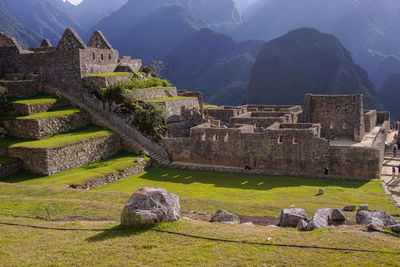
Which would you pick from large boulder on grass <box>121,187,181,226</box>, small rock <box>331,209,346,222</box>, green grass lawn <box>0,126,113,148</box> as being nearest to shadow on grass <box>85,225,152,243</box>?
large boulder on grass <box>121,187,181,226</box>

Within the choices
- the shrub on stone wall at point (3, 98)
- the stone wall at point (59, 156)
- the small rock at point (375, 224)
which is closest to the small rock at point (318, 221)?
the small rock at point (375, 224)

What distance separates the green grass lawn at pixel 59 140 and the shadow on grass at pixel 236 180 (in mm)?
5517

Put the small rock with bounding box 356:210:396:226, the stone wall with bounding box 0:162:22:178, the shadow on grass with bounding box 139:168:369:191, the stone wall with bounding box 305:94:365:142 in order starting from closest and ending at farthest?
the small rock with bounding box 356:210:396:226 < the shadow on grass with bounding box 139:168:369:191 < the stone wall with bounding box 0:162:22:178 < the stone wall with bounding box 305:94:365:142

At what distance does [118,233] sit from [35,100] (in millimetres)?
25038

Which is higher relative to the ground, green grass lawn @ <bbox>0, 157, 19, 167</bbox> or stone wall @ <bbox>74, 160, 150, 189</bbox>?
green grass lawn @ <bbox>0, 157, 19, 167</bbox>

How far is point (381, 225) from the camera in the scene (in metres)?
11.5

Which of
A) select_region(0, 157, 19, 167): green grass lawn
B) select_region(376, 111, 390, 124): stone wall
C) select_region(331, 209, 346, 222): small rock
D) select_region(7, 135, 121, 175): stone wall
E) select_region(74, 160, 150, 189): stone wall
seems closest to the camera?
select_region(331, 209, 346, 222): small rock

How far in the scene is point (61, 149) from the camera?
2544 cm

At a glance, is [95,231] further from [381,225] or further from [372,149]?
[372,149]

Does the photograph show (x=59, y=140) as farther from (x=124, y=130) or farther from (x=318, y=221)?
(x=318, y=221)

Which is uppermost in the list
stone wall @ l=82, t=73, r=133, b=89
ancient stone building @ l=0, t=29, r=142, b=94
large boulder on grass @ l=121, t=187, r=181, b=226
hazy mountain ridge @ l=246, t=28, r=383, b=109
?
hazy mountain ridge @ l=246, t=28, r=383, b=109

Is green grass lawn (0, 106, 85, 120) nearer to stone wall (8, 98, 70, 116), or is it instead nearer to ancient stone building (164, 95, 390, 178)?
stone wall (8, 98, 70, 116)

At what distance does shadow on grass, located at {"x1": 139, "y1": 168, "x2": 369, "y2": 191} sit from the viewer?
2289 cm

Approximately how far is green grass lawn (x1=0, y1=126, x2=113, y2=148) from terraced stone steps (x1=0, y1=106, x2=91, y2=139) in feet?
1.98
